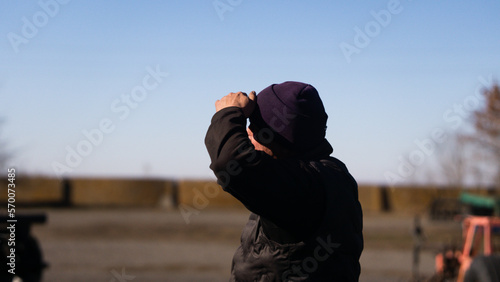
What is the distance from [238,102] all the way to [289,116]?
6.4 inches

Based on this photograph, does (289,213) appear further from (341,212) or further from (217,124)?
(217,124)

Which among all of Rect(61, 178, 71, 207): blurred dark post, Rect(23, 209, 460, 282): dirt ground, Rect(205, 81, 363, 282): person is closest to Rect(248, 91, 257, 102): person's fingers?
Rect(205, 81, 363, 282): person

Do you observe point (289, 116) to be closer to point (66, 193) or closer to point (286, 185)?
point (286, 185)

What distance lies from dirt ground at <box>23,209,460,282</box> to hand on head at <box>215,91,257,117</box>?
27.7 feet

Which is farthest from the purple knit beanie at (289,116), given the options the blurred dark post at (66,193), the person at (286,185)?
the blurred dark post at (66,193)

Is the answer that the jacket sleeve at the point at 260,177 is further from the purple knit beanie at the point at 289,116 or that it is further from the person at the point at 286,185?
the purple knit beanie at the point at 289,116

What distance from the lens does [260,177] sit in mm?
1690

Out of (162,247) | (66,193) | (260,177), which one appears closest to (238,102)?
(260,177)

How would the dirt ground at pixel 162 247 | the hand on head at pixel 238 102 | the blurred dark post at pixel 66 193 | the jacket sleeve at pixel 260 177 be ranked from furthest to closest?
the blurred dark post at pixel 66 193
the dirt ground at pixel 162 247
the hand on head at pixel 238 102
the jacket sleeve at pixel 260 177

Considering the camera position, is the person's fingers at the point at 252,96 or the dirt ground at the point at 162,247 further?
the dirt ground at the point at 162,247

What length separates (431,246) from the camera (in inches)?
391

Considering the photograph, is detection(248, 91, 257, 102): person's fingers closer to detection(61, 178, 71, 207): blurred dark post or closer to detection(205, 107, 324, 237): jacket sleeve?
detection(205, 107, 324, 237): jacket sleeve

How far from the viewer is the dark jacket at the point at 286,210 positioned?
1.69 metres

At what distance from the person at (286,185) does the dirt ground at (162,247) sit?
8.28 metres
